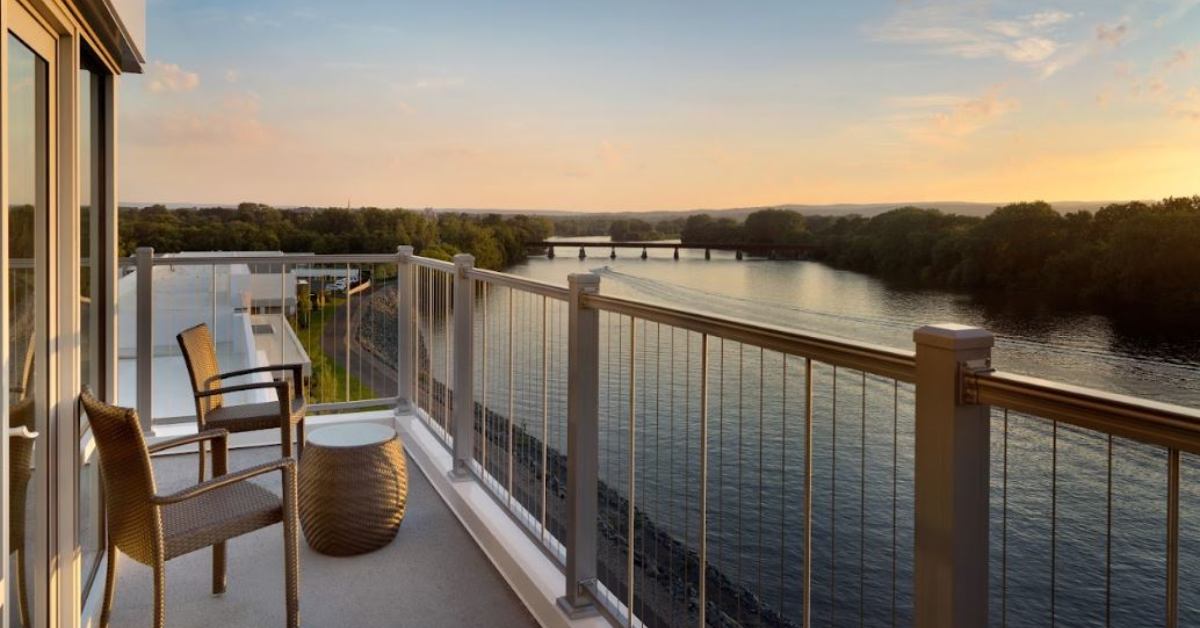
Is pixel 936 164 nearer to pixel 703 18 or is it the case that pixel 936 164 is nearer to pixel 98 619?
pixel 703 18

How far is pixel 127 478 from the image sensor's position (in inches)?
92.0

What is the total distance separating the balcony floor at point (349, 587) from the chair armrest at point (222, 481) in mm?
762

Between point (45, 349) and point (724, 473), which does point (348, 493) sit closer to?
point (45, 349)

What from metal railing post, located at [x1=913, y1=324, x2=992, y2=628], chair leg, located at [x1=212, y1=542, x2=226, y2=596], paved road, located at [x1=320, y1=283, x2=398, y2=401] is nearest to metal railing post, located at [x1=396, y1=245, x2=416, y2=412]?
paved road, located at [x1=320, y1=283, x2=398, y2=401]

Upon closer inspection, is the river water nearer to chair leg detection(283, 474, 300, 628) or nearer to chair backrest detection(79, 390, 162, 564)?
chair leg detection(283, 474, 300, 628)

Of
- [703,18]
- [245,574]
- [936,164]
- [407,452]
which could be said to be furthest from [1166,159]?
[245,574]

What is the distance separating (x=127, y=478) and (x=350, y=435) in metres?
1.38

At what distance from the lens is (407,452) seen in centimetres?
517

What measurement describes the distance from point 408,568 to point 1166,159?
65.1 ft

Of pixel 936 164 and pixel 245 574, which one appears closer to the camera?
pixel 245 574

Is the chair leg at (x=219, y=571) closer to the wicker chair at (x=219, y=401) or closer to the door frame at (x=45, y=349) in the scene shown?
the wicker chair at (x=219, y=401)

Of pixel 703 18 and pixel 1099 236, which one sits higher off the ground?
pixel 703 18

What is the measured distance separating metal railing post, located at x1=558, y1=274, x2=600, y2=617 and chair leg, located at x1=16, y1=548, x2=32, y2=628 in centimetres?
150

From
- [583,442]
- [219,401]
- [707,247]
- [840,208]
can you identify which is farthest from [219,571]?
[840,208]
